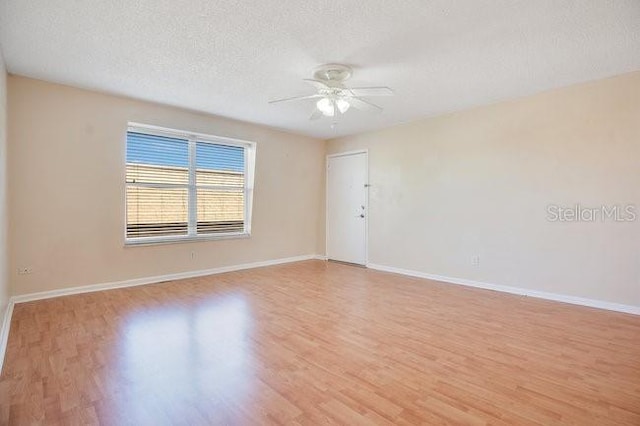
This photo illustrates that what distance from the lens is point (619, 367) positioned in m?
2.19

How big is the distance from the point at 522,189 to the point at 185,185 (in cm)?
461

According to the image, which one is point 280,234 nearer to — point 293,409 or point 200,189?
point 200,189

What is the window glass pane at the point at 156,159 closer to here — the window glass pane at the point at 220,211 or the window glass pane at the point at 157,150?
the window glass pane at the point at 157,150

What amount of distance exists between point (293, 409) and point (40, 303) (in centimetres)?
337

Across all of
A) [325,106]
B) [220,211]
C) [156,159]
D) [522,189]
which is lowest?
[220,211]

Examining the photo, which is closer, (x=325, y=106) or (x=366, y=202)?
(x=325, y=106)

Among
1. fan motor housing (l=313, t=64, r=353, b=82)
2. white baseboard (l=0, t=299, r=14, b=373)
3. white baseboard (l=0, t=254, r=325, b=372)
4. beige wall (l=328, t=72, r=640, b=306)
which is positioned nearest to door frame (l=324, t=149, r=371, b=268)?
beige wall (l=328, t=72, r=640, b=306)

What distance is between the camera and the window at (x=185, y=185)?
4348mm

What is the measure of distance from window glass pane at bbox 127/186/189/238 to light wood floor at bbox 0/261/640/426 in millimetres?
1004

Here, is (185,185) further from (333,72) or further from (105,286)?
(333,72)

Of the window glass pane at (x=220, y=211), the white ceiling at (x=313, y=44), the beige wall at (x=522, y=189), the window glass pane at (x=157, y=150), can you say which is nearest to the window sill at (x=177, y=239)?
the window glass pane at (x=220, y=211)

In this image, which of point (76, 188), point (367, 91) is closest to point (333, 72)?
point (367, 91)

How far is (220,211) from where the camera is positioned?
5219mm

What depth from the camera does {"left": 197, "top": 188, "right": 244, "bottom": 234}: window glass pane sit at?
16.4ft
